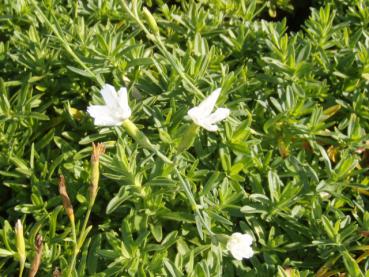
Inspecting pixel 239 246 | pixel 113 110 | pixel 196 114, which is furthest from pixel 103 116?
pixel 239 246

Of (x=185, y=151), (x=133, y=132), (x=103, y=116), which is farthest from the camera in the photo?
(x=185, y=151)

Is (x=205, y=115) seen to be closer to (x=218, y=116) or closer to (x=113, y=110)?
(x=218, y=116)

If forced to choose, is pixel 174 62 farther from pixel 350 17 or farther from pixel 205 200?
pixel 350 17

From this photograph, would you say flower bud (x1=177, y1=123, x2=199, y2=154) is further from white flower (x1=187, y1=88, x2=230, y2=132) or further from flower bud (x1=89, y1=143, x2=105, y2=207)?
flower bud (x1=89, y1=143, x2=105, y2=207)

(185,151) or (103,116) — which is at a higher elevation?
(103,116)

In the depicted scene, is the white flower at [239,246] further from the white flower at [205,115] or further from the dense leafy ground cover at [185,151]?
the white flower at [205,115]

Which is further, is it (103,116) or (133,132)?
(133,132)

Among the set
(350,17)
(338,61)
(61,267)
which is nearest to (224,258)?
(61,267)

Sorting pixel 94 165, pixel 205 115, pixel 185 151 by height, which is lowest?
pixel 185 151
